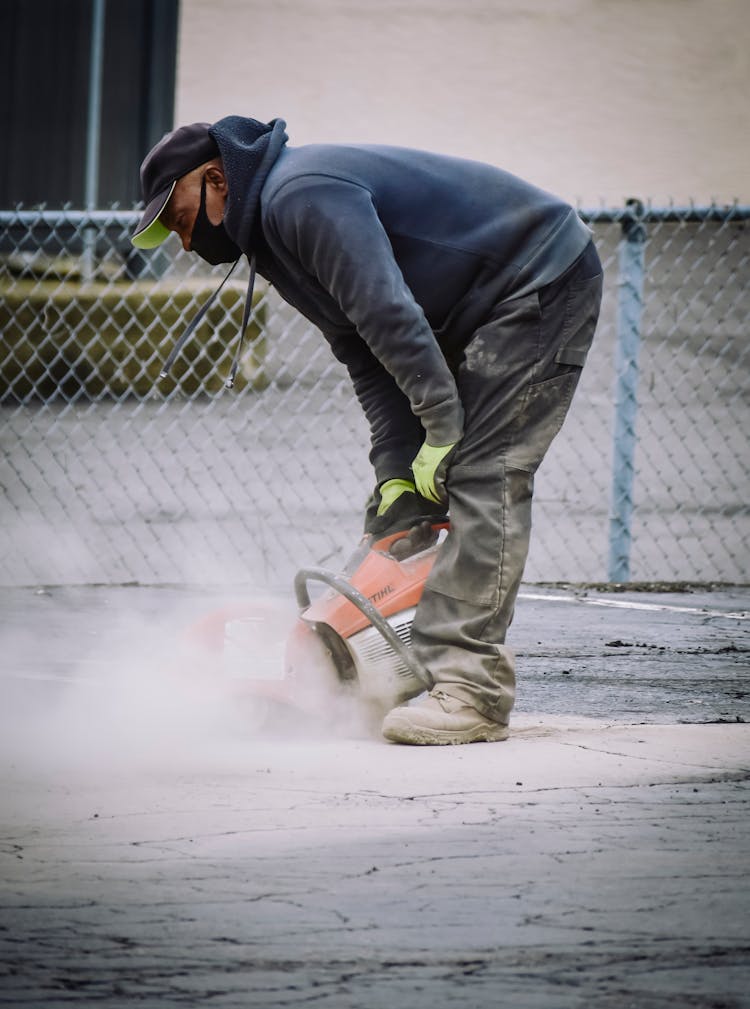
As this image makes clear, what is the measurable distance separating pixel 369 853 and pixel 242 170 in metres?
1.78

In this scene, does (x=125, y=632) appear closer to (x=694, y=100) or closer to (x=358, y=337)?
(x=358, y=337)

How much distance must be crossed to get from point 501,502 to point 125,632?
2144mm

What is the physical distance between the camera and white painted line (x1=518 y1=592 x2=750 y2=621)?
6.33 metres

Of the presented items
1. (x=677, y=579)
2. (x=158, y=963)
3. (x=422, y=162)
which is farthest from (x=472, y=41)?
(x=158, y=963)

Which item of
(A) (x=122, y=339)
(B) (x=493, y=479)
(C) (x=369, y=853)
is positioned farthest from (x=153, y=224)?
(A) (x=122, y=339)

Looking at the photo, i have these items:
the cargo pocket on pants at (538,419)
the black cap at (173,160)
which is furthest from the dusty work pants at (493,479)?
the black cap at (173,160)

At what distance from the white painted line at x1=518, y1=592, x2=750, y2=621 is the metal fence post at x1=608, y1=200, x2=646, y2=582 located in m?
0.42

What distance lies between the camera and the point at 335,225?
3.77m

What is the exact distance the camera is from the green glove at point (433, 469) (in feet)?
13.1

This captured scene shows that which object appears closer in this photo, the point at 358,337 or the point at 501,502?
the point at 501,502

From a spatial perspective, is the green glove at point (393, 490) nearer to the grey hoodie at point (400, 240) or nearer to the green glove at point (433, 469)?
the green glove at point (433, 469)

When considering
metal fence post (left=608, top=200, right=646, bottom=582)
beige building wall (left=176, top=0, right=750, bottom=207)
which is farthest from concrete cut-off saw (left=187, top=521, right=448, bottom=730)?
beige building wall (left=176, top=0, right=750, bottom=207)

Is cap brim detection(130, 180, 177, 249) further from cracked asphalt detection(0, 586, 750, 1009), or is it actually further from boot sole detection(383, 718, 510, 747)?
boot sole detection(383, 718, 510, 747)

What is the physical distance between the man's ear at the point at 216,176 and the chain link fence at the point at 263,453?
8.92 feet
